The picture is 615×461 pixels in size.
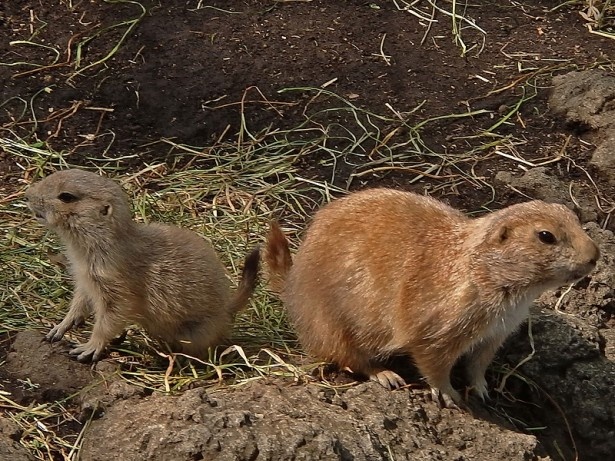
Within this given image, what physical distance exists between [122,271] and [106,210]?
0.28 meters

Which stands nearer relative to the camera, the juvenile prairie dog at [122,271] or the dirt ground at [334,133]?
the dirt ground at [334,133]

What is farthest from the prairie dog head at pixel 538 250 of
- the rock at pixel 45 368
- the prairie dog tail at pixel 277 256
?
the rock at pixel 45 368

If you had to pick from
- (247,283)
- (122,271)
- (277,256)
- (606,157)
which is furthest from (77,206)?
(606,157)

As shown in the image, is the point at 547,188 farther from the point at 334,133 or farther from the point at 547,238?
the point at 547,238

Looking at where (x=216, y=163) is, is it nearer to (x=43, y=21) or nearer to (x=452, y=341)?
(x=43, y=21)

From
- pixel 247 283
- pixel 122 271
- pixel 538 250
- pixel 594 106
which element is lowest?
pixel 594 106

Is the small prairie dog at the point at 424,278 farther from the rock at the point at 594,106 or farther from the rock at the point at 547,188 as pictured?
the rock at the point at 594,106

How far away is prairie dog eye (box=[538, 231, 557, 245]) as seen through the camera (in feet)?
14.9

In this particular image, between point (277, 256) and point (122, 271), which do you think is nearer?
point (122, 271)

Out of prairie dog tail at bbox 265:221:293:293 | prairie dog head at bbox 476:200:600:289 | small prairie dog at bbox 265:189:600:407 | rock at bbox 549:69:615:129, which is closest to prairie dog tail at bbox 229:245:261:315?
prairie dog tail at bbox 265:221:293:293

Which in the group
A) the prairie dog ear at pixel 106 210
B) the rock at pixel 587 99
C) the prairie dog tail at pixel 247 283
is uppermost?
the prairie dog ear at pixel 106 210

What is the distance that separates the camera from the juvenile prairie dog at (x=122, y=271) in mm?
4969

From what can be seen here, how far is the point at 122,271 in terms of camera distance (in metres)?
4.98

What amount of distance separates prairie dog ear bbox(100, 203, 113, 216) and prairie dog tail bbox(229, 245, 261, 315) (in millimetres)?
667
